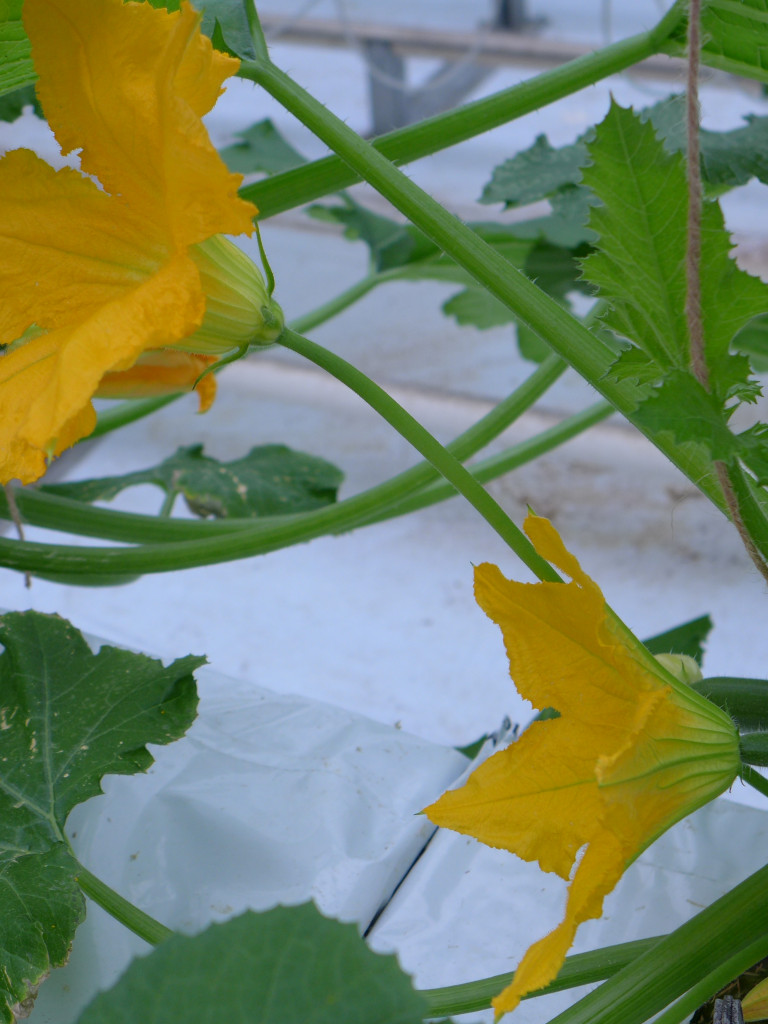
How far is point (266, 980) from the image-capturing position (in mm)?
366

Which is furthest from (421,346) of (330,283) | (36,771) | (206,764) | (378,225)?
(36,771)

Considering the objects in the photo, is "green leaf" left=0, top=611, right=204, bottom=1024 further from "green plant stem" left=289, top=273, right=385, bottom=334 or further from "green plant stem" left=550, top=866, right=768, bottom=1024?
"green plant stem" left=289, top=273, right=385, bottom=334

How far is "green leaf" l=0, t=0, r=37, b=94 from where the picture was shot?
50 cm

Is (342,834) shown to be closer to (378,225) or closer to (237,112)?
(378,225)

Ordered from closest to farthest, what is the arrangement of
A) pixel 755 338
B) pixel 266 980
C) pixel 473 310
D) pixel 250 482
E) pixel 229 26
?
pixel 266 980, pixel 229 26, pixel 755 338, pixel 250 482, pixel 473 310

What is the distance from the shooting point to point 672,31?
605 mm

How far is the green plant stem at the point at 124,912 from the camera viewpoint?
53cm

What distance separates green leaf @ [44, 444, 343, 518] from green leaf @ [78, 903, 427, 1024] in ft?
1.82

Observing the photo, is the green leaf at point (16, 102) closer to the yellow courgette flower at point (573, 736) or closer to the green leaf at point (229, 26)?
the green leaf at point (229, 26)

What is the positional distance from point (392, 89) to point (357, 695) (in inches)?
71.4

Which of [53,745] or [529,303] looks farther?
[53,745]

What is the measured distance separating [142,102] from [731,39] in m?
0.37

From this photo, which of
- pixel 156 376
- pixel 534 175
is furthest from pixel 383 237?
pixel 156 376

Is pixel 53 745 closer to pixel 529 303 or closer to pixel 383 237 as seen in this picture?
pixel 529 303
